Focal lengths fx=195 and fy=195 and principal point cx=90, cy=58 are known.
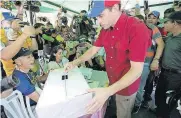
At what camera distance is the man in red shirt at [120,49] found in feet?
3.29

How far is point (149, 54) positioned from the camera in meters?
2.32

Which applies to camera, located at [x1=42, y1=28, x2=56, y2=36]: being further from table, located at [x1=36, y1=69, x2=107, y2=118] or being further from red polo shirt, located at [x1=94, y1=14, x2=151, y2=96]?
table, located at [x1=36, y1=69, x2=107, y2=118]

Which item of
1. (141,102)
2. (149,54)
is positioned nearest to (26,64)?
(149,54)

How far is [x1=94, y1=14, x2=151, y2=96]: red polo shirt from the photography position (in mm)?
1168

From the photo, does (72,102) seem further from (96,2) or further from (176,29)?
(176,29)

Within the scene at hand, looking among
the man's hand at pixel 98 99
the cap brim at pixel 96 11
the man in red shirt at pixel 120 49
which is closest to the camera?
the man's hand at pixel 98 99

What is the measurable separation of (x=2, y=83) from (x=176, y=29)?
5.72ft

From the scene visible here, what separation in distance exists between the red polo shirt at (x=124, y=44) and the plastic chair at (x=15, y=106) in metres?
0.66

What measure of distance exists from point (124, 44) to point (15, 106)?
0.80m

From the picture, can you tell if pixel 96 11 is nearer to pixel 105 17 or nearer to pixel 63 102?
pixel 105 17

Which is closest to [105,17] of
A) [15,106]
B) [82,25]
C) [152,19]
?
[15,106]

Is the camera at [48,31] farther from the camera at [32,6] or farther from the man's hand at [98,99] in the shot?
the man's hand at [98,99]

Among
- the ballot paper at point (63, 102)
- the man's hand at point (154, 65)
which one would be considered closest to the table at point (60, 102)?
the ballot paper at point (63, 102)

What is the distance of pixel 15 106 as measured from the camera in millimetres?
1219
